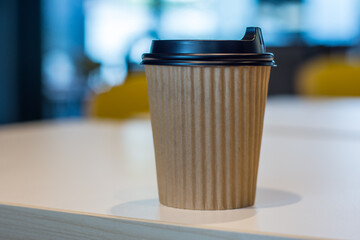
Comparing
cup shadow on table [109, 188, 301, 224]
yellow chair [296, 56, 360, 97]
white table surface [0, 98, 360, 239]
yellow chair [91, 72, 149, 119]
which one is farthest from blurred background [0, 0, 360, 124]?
cup shadow on table [109, 188, 301, 224]

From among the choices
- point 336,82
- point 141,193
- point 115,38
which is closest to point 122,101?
point 336,82

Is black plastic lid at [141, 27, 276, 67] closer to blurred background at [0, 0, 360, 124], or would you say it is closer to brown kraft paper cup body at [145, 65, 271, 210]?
brown kraft paper cup body at [145, 65, 271, 210]

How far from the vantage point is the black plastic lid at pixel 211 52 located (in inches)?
17.9

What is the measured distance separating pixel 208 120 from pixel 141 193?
0.15 meters

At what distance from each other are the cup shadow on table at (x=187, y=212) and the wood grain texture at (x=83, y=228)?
0.6 inches

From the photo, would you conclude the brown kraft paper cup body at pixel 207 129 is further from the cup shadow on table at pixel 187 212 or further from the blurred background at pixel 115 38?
the blurred background at pixel 115 38

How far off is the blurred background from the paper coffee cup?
297 centimetres

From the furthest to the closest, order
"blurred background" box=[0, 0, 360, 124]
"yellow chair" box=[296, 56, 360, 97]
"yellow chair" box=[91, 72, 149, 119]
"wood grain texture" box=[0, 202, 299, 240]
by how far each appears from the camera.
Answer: "blurred background" box=[0, 0, 360, 124] < "yellow chair" box=[296, 56, 360, 97] < "yellow chair" box=[91, 72, 149, 119] < "wood grain texture" box=[0, 202, 299, 240]

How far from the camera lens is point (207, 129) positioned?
18.8 inches

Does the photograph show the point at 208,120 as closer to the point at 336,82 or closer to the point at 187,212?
the point at 187,212

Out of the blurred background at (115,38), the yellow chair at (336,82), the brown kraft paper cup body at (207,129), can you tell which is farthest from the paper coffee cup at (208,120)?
the blurred background at (115,38)

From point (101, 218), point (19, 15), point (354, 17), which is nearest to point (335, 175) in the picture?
point (101, 218)

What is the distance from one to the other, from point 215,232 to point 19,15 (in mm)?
4481

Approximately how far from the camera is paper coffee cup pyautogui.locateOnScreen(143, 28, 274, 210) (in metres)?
0.47
